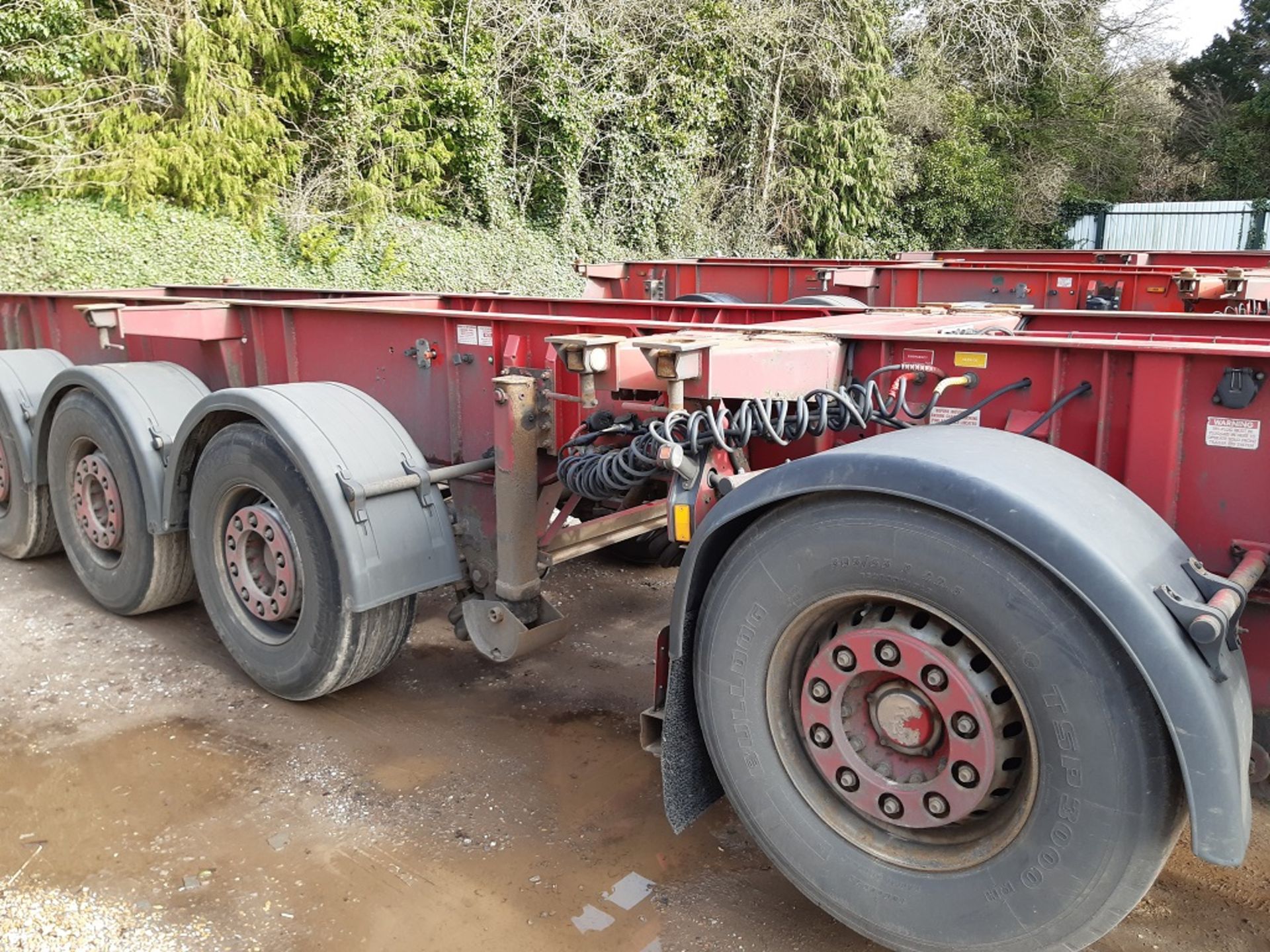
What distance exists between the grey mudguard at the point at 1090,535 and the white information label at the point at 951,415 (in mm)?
314

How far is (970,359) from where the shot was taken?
2764 millimetres

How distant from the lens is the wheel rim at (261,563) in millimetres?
3949

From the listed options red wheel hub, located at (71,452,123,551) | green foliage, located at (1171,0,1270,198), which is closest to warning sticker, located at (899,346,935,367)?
red wheel hub, located at (71,452,123,551)

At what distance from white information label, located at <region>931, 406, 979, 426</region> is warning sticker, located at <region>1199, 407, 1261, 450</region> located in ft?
1.86

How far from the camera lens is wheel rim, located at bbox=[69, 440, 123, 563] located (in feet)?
16.1

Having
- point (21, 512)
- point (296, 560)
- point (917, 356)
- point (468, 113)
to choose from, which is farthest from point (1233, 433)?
point (468, 113)

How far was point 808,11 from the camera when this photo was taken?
67.6 feet

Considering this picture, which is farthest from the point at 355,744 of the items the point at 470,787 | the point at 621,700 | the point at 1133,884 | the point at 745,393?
the point at 1133,884

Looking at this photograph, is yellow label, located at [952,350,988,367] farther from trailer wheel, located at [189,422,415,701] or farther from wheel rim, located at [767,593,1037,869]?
trailer wheel, located at [189,422,415,701]

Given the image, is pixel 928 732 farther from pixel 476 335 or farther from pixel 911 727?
pixel 476 335

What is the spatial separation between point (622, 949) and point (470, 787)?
1008mm

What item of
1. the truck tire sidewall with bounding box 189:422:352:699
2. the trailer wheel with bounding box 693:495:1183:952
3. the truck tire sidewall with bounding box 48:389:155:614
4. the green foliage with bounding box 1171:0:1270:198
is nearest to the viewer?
the trailer wheel with bounding box 693:495:1183:952

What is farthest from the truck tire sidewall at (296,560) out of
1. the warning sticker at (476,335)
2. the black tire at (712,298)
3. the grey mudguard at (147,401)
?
the black tire at (712,298)

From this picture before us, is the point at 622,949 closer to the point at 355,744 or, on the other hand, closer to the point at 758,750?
the point at 758,750
